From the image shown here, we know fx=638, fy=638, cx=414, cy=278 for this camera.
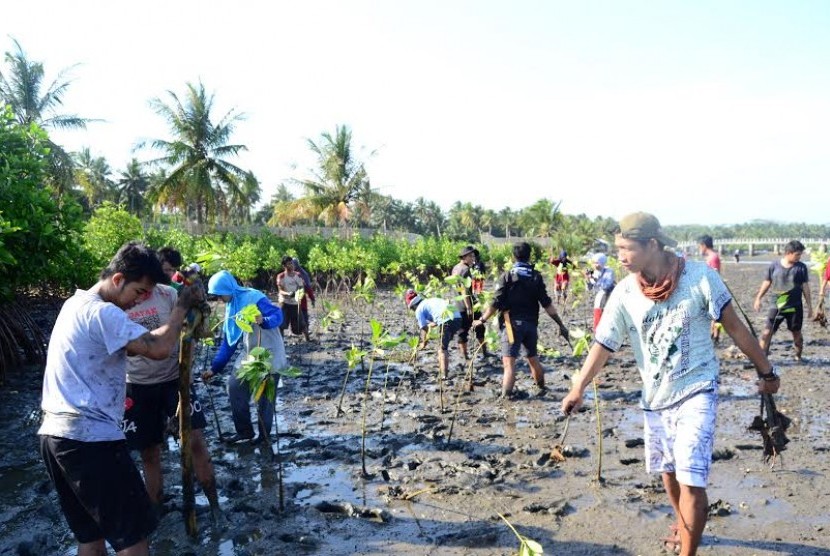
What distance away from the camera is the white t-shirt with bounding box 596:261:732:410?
3104 millimetres

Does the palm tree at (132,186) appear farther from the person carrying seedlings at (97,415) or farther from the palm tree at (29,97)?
the person carrying seedlings at (97,415)

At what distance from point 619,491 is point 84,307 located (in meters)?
3.66

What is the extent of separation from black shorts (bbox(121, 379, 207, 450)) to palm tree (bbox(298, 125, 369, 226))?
33486mm

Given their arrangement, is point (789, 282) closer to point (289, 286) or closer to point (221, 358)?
point (221, 358)

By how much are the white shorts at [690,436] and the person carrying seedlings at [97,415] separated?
8.10 feet

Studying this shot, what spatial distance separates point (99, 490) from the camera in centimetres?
276

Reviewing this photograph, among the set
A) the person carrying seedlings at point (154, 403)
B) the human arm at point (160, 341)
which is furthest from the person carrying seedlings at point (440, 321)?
the human arm at point (160, 341)

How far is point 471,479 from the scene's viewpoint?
4.87 meters

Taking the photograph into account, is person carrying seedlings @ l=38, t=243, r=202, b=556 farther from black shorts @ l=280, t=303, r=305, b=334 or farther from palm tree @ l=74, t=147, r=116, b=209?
palm tree @ l=74, t=147, r=116, b=209

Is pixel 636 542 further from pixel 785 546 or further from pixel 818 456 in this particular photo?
pixel 818 456

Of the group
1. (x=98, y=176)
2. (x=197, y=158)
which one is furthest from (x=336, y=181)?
(x=98, y=176)

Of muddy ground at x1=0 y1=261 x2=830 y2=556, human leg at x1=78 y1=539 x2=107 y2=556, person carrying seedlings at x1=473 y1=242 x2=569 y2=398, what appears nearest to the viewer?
human leg at x1=78 y1=539 x2=107 y2=556

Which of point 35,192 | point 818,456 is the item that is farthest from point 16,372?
point 818,456

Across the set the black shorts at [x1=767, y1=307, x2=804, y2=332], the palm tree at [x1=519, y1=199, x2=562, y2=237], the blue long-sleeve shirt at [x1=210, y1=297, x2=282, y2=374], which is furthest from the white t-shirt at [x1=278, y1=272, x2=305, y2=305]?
the palm tree at [x1=519, y1=199, x2=562, y2=237]
